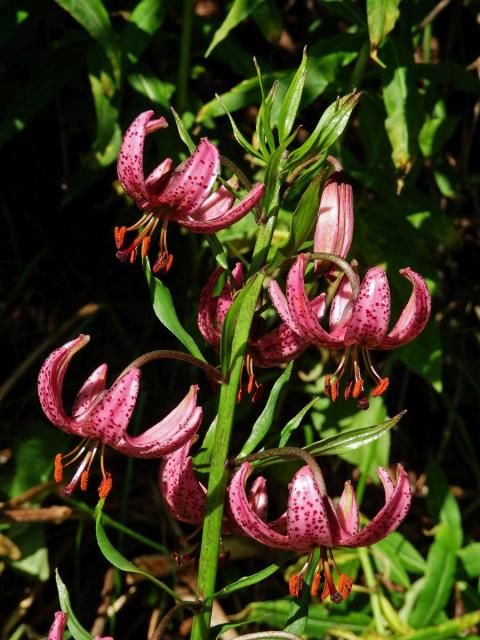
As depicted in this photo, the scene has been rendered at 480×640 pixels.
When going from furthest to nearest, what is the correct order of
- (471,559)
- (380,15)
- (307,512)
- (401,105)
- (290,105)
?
(471,559)
(401,105)
(380,15)
(290,105)
(307,512)

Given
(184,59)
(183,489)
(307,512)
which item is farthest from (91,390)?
(184,59)

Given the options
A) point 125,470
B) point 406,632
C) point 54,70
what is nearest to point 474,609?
point 406,632

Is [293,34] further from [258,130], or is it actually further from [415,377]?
[258,130]

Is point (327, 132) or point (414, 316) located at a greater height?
point (327, 132)

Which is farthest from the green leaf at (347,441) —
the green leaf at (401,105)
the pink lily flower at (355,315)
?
the green leaf at (401,105)

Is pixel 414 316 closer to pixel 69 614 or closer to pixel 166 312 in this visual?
pixel 166 312

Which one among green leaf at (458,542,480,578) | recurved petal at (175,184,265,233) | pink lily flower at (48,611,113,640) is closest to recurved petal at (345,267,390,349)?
recurved petal at (175,184,265,233)

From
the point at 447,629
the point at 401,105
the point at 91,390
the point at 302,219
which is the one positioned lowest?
the point at 447,629
